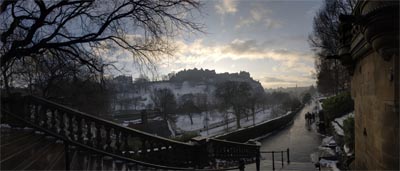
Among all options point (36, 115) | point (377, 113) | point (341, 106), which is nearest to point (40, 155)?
point (36, 115)

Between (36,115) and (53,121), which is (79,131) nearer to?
(53,121)

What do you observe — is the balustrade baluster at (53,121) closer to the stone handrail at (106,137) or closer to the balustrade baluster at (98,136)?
the stone handrail at (106,137)

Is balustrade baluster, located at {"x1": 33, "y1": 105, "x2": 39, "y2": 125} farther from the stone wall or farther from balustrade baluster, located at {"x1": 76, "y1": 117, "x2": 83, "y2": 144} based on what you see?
the stone wall

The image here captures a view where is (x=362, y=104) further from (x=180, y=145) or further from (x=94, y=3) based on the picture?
(x=94, y=3)

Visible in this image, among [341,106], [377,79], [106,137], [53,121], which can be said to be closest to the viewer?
[377,79]

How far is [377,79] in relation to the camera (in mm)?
4473

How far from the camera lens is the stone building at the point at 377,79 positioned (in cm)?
367

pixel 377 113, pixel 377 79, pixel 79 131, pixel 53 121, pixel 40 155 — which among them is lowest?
pixel 40 155

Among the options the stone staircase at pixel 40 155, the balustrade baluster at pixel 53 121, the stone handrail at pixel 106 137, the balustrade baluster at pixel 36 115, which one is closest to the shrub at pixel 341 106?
the stone handrail at pixel 106 137

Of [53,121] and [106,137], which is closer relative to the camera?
[106,137]

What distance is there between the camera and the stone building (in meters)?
3.67

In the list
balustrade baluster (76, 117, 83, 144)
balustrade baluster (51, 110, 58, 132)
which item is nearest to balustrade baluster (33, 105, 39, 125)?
balustrade baluster (51, 110, 58, 132)

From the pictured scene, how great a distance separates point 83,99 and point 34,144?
17.9 metres

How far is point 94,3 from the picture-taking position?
10438 millimetres
